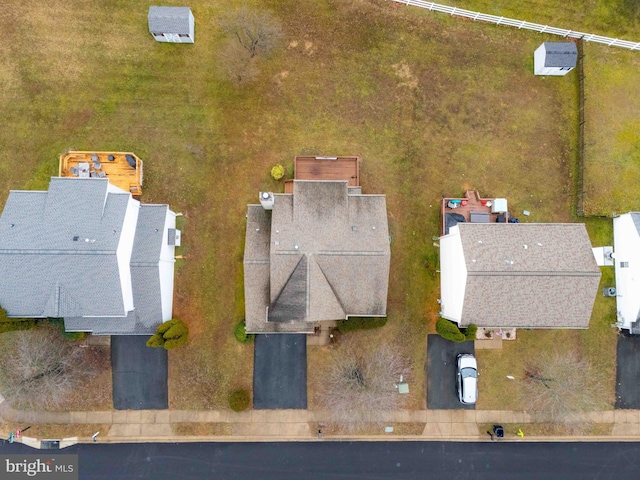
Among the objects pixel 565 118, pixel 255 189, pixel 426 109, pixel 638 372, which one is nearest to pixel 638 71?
pixel 565 118

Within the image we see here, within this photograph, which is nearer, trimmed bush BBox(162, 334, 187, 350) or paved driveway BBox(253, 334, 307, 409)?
trimmed bush BBox(162, 334, 187, 350)

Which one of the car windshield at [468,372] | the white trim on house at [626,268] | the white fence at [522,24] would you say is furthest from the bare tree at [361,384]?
the white fence at [522,24]

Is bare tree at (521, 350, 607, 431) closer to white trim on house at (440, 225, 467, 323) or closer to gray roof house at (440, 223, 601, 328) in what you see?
gray roof house at (440, 223, 601, 328)

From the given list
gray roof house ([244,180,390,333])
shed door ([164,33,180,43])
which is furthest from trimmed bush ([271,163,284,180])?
shed door ([164,33,180,43])

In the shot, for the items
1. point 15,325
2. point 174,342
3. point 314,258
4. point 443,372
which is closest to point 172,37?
point 314,258

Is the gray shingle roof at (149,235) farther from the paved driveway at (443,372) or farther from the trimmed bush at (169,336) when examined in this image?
the paved driveway at (443,372)
